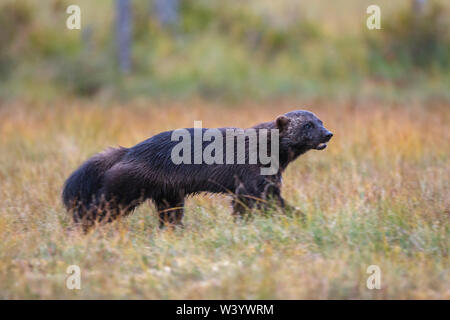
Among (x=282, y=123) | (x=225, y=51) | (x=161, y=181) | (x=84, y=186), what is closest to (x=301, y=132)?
(x=282, y=123)

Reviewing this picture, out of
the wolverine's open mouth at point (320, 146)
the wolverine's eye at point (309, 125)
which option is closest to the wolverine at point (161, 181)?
the wolverine's eye at point (309, 125)

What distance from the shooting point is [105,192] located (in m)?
6.27

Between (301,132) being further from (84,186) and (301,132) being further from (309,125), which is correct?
(84,186)

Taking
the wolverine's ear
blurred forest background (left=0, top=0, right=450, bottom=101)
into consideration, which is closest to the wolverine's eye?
the wolverine's ear

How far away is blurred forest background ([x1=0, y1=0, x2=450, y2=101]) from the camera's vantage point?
17.7m

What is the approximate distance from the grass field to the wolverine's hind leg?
112 millimetres

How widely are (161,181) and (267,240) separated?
1.44m

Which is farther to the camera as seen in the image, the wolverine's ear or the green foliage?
the green foliage

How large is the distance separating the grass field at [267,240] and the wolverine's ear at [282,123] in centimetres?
79

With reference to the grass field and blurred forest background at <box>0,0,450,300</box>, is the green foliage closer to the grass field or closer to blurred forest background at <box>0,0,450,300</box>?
blurred forest background at <box>0,0,450,300</box>

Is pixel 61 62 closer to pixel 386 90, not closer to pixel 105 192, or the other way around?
pixel 386 90

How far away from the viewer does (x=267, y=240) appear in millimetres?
5707

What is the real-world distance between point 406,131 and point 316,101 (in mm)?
5155

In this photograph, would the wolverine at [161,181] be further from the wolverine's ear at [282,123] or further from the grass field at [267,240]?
the grass field at [267,240]
